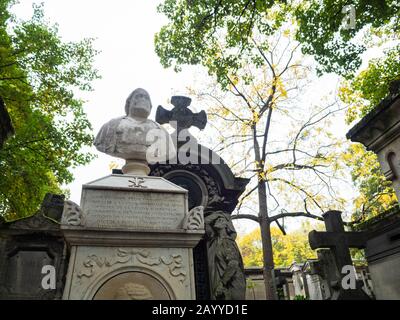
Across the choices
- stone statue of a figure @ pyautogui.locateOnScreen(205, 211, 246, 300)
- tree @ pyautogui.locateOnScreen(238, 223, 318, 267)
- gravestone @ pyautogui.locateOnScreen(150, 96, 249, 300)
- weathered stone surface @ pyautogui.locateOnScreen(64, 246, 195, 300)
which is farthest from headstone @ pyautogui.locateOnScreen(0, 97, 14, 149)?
tree @ pyautogui.locateOnScreen(238, 223, 318, 267)

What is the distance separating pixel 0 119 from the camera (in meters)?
5.82

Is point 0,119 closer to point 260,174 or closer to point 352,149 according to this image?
point 260,174

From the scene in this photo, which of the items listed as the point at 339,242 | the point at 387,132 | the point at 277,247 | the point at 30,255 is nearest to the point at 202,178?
the point at 339,242

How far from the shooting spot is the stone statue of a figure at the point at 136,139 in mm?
4348

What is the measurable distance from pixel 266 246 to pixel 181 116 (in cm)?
577

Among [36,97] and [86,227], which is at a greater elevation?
[36,97]

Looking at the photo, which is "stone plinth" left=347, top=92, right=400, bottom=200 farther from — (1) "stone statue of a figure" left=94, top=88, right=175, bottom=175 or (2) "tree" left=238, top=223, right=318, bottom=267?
(2) "tree" left=238, top=223, right=318, bottom=267

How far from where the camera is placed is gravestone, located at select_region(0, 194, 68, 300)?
5.87m

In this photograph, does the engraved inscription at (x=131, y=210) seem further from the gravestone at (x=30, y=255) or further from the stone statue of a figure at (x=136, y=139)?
the gravestone at (x=30, y=255)

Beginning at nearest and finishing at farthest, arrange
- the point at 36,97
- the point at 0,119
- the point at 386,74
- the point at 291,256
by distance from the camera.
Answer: the point at 0,119 → the point at 386,74 → the point at 36,97 → the point at 291,256

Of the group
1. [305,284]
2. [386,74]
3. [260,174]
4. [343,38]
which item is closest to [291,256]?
[305,284]

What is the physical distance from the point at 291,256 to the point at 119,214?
1322 inches

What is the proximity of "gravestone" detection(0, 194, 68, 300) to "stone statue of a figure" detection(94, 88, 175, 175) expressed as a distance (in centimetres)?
294

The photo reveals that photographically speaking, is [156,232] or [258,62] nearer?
[156,232]
